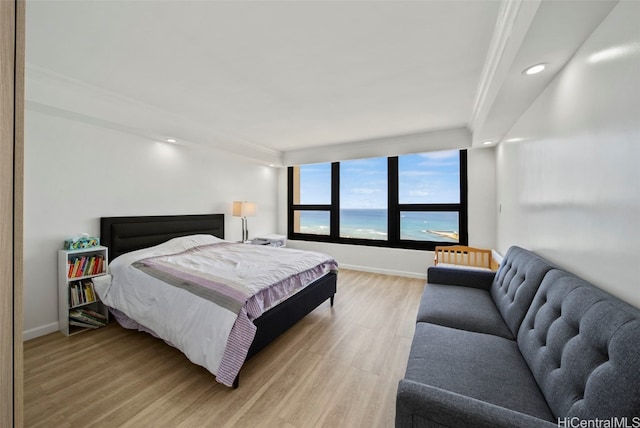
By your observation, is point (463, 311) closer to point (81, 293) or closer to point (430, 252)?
point (430, 252)

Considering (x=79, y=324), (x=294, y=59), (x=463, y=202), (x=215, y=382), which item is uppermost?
(x=294, y=59)

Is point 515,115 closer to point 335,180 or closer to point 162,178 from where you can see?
point 335,180

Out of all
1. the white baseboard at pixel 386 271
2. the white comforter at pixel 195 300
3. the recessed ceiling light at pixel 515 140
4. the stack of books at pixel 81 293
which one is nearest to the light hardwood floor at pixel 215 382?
the white comforter at pixel 195 300

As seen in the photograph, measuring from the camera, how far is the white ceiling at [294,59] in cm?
153

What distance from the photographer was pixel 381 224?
4.85 m

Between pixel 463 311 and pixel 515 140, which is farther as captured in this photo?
pixel 515 140

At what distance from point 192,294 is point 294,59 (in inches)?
83.6

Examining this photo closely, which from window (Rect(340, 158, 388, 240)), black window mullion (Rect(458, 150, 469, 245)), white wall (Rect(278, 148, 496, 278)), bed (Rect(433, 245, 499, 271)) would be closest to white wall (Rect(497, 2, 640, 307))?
bed (Rect(433, 245, 499, 271))

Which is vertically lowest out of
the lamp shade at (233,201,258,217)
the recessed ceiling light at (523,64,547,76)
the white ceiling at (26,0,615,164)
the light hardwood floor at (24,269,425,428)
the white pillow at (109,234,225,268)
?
the light hardwood floor at (24,269,425,428)

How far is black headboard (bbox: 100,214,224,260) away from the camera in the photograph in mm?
2905

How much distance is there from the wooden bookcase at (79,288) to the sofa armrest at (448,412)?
10.4 ft

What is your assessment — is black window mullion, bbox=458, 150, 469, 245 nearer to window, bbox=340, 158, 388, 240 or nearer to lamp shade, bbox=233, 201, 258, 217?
window, bbox=340, 158, 388, 240

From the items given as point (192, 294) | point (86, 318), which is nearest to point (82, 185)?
point (86, 318)

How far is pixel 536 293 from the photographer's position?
5.04 ft
